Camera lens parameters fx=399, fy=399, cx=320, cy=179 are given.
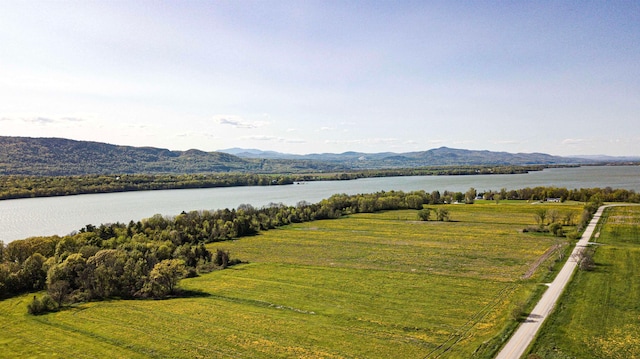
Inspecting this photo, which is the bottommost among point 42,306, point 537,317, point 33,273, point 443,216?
point 42,306

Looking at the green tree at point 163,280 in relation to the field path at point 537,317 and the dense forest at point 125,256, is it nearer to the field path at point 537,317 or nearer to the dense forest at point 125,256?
the dense forest at point 125,256

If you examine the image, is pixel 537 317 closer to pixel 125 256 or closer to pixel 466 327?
pixel 466 327

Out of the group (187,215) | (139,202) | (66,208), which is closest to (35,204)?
(66,208)

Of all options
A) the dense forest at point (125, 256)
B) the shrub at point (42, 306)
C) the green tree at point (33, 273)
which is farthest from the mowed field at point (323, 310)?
the green tree at point (33, 273)

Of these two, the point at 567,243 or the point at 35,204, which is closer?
the point at 567,243

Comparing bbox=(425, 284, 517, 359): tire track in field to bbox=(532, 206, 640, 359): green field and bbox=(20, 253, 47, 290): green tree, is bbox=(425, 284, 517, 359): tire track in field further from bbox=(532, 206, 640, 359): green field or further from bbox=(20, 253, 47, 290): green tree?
bbox=(20, 253, 47, 290): green tree

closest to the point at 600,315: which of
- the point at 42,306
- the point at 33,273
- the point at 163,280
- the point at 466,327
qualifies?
the point at 466,327

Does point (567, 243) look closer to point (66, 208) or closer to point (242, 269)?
point (242, 269)
